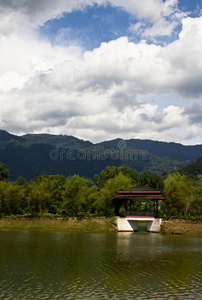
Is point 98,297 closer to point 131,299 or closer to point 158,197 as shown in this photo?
point 131,299

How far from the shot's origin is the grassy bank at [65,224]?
192 feet

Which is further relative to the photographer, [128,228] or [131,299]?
[128,228]

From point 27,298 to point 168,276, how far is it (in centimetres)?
1029

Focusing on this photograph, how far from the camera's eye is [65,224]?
199 ft

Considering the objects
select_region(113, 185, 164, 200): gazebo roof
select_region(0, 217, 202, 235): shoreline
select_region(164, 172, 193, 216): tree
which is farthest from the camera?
→ select_region(164, 172, 193, 216): tree

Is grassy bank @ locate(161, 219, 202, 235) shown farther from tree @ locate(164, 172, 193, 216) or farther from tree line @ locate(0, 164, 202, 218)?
tree @ locate(164, 172, 193, 216)

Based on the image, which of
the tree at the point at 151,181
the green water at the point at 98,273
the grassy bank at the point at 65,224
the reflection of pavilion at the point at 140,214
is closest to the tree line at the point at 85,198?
the grassy bank at the point at 65,224

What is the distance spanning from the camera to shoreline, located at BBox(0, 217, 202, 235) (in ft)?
184

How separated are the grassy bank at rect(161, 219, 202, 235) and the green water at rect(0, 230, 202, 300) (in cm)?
2188

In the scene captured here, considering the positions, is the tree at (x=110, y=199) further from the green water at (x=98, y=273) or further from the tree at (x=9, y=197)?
the green water at (x=98, y=273)

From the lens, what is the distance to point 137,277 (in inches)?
821

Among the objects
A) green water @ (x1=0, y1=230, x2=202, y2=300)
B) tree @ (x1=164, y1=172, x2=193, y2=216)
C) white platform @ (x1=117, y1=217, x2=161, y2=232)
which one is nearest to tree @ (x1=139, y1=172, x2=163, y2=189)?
tree @ (x1=164, y1=172, x2=193, y2=216)

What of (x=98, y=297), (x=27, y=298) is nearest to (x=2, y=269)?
(x=27, y=298)

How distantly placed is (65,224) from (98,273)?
130 feet
